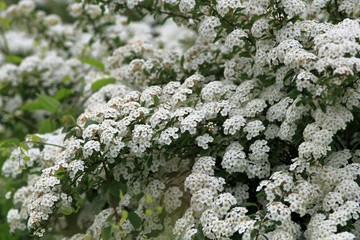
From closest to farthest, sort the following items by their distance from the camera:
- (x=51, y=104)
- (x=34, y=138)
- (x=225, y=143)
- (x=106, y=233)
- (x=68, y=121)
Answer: (x=106, y=233), (x=225, y=143), (x=68, y=121), (x=34, y=138), (x=51, y=104)

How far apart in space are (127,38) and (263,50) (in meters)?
2.78

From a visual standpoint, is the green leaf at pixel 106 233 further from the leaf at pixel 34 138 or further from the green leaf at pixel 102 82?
the green leaf at pixel 102 82

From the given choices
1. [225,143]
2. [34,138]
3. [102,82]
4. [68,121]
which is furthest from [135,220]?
[102,82]

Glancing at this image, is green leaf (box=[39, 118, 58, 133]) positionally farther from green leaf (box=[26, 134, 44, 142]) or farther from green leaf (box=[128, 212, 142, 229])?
green leaf (box=[128, 212, 142, 229])

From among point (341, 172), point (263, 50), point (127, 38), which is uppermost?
point (263, 50)

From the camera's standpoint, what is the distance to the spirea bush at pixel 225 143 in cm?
386

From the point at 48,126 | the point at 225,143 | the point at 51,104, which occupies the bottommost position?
the point at 48,126

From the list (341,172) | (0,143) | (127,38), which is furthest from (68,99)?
(341,172)

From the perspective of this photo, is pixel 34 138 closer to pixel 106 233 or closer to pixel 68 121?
pixel 68 121

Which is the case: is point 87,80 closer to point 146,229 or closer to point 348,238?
point 146,229

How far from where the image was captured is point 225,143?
4.44 metres

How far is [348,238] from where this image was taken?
137 inches

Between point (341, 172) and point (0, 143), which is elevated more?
point (341, 172)

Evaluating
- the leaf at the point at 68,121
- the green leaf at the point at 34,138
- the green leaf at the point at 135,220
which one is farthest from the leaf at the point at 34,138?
the green leaf at the point at 135,220
